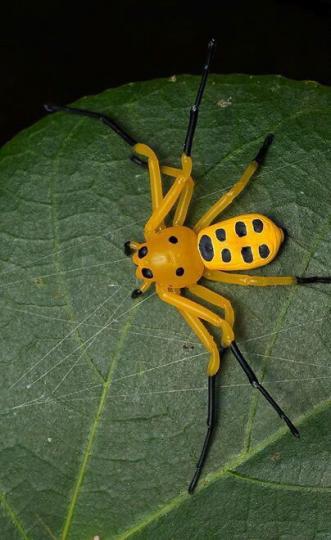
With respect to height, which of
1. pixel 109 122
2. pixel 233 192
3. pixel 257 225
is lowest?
pixel 257 225

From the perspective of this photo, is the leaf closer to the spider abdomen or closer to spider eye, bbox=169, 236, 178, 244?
the spider abdomen

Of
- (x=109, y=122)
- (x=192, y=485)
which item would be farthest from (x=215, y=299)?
(x=109, y=122)

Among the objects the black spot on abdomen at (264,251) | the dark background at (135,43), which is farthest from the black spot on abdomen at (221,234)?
the dark background at (135,43)

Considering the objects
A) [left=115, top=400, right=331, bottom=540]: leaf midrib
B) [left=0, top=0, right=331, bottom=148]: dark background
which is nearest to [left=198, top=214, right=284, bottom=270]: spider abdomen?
[left=115, top=400, right=331, bottom=540]: leaf midrib

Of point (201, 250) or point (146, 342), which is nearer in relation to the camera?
point (146, 342)

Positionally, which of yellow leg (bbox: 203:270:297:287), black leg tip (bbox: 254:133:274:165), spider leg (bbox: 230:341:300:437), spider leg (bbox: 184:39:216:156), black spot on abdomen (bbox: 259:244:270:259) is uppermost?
spider leg (bbox: 184:39:216:156)

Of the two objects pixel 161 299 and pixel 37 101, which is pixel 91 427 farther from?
pixel 37 101

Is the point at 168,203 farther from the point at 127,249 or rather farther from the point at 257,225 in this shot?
the point at 257,225
